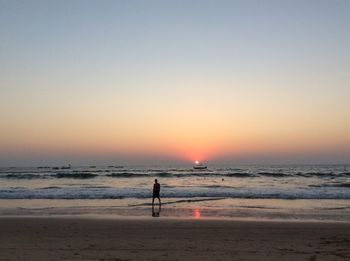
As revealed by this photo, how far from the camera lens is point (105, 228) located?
46.5 feet

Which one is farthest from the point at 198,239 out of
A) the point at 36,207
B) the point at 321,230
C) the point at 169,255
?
the point at 36,207

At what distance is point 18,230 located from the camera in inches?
542

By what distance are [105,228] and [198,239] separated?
371 cm

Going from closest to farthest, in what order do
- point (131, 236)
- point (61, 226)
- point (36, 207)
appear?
point (131, 236), point (61, 226), point (36, 207)

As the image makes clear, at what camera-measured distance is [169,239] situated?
39.2 feet

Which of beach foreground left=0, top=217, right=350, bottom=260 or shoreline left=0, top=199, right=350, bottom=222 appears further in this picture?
shoreline left=0, top=199, right=350, bottom=222

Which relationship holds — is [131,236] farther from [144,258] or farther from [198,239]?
[144,258]

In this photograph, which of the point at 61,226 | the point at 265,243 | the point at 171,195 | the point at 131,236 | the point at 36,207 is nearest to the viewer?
the point at 265,243

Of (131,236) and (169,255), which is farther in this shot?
(131,236)

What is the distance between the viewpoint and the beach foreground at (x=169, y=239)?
9.64m

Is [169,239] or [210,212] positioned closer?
[169,239]

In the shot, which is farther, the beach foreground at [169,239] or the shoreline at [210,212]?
the shoreline at [210,212]

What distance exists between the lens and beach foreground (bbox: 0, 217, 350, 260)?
9641 mm

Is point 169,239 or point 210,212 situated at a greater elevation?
point 169,239
